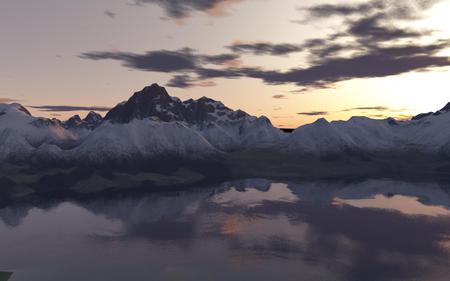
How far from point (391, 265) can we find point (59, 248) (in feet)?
431

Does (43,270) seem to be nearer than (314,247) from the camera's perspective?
Yes

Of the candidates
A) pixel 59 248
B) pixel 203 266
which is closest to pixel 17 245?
pixel 59 248

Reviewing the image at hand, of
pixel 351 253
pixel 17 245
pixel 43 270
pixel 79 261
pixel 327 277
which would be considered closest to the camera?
pixel 327 277

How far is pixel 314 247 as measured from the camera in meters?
183

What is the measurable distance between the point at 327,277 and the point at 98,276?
74.5 meters

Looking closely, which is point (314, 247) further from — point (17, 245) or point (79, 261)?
point (17, 245)

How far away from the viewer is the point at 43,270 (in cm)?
15275

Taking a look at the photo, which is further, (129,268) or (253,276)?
(129,268)

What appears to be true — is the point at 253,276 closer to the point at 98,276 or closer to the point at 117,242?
the point at 98,276

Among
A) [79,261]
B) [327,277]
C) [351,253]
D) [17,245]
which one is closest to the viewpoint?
[327,277]

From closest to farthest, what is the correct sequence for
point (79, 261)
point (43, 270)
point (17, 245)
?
1. point (43, 270)
2. point (79, 261)
3. point (17, 245)

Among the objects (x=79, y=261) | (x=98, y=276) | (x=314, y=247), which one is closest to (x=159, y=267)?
(x=98, y=276)

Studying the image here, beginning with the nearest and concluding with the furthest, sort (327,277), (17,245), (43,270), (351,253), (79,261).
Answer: (327,277) < (43,270) < (79,261) < (351,253) < (17,245)

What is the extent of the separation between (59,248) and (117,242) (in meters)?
23.7
